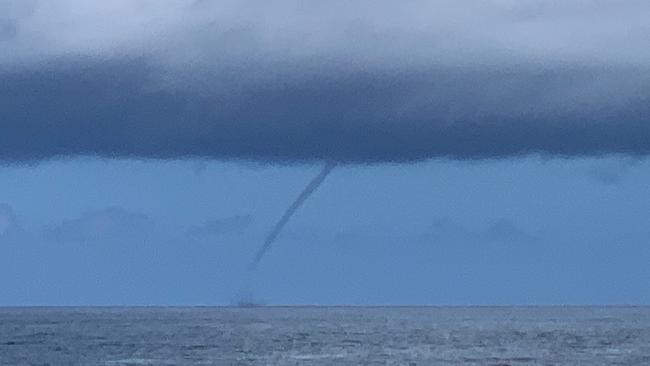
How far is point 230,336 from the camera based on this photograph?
184m

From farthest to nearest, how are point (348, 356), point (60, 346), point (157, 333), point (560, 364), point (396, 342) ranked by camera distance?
point (157, 333)
point (396, 342)
point (60, 346)
point (348, 356)
point (560, 364)

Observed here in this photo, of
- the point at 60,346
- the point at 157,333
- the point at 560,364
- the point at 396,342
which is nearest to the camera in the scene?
the point at 560,364

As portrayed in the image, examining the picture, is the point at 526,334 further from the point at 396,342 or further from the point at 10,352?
the point at 10,352

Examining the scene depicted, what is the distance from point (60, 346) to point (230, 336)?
1576 inches

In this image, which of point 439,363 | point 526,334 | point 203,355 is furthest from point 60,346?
point 526,334

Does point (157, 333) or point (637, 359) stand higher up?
point (157, 333)

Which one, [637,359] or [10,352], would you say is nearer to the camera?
[637,359]

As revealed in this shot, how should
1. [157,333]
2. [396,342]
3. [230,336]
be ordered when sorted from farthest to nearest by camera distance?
[157,333], [230,336], [396,342]

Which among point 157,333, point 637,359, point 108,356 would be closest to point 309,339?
point 157,333

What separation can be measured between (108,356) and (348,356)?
2146cm

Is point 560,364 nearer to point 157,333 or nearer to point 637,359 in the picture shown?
point 637,359

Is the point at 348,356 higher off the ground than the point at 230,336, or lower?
lower

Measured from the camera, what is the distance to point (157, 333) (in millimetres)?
196125

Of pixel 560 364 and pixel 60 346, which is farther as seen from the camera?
pixel 60 346
